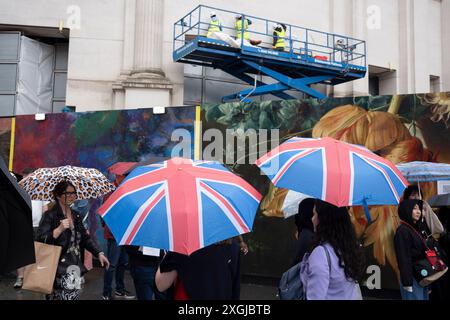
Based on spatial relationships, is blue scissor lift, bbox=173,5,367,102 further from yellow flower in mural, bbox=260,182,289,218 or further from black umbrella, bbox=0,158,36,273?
black umbrella, bbox=0,158,36,273

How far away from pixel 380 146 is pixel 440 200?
56.6 inches

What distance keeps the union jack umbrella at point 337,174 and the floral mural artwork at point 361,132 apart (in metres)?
4.18

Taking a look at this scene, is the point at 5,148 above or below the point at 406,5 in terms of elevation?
below

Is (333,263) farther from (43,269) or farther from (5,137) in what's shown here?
(5,137)

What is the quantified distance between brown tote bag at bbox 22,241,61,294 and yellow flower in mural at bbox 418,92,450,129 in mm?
6398

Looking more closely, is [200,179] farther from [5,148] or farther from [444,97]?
[5,148]

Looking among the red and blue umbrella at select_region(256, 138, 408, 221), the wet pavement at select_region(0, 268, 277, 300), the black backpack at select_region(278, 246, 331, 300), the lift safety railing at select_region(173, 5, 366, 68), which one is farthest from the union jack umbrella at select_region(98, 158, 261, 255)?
the lift safety railing at select_region(173, 5, 366, 68)

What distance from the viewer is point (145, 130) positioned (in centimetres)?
915

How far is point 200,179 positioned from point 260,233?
5498 millimetres

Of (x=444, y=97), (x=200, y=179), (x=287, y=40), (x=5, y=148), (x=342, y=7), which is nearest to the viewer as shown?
(x=200, y=179)

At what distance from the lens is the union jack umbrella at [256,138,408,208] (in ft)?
10.1

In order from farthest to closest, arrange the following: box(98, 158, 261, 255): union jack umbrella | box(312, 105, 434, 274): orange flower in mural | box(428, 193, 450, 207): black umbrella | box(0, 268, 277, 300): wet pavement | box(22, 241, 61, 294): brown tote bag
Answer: box(312, 105, 434, 274): orange flower in mural < box(0, 268, 277, 300): wet pavement < box(428, 193, 450, 207): black umbrella < box(22, 241, 61, 294): brown tote bag < box(98, 158, 261, 255): union jack umbrella

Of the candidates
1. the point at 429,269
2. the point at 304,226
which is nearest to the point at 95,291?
the point at 304,226
